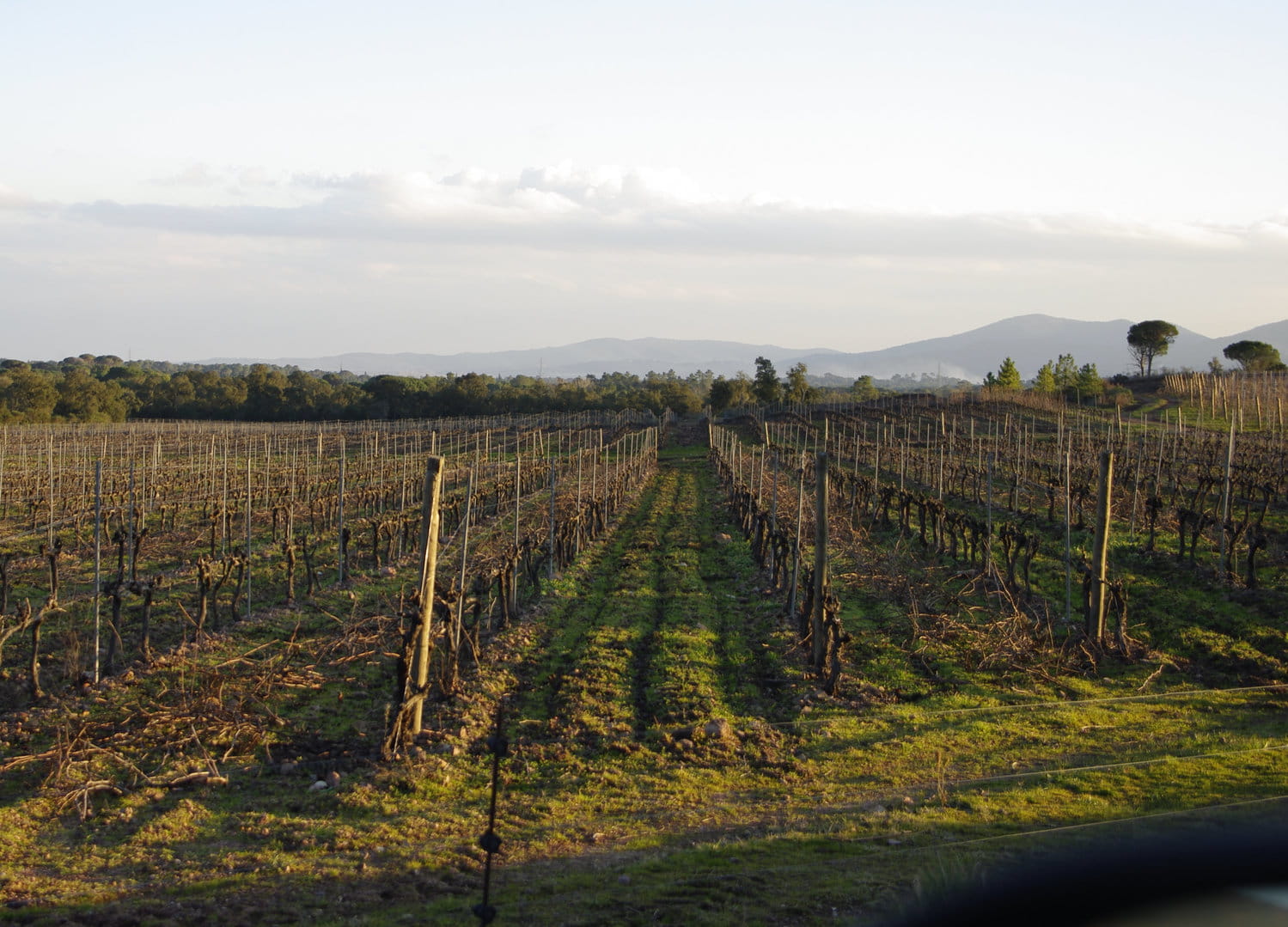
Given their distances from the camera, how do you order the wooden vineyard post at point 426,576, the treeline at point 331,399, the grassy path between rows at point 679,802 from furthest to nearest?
the treeline at point 331,399
the wooden vineyard post at point 426,576
the grassy path between rows at point 679,802

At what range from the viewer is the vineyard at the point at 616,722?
6645 millimetres

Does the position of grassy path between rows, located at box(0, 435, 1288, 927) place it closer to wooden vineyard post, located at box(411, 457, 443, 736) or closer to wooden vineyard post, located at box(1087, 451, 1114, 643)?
wooden vineyard post, located at box(411, 457, 443, 736)

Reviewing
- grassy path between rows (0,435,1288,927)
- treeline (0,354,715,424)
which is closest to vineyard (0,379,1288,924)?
grassy path between rows (0,435,1288,927)

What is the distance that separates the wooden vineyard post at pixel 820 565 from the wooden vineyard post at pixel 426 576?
507 centimetres

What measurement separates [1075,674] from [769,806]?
667 centimetres

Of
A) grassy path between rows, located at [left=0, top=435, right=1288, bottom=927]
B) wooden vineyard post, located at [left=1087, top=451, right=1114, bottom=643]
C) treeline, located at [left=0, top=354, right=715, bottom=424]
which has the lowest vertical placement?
grassy path between rows, located at [left=0, top=435, right=1288, bottom=927]

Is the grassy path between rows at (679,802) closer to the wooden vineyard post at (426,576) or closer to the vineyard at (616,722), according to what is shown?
the vineyard at (616,722)

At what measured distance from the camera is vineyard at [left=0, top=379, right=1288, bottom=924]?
664cm

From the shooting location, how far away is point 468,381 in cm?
9019

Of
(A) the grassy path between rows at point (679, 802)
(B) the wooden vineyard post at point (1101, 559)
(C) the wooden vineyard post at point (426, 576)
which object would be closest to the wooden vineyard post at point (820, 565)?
(A) the grassy path between rows at point (679, 802)

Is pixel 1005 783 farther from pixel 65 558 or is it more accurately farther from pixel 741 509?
pixel 65 558

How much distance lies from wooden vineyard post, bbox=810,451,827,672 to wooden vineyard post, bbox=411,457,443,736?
16.6 feet

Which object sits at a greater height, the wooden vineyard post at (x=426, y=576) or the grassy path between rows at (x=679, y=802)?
the wooden vineyard post at (x=426, y=576)

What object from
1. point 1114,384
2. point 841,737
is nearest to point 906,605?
point 841,737
